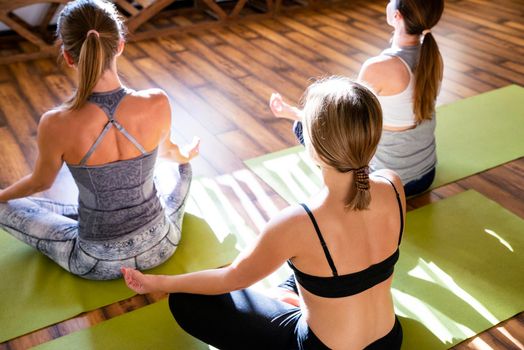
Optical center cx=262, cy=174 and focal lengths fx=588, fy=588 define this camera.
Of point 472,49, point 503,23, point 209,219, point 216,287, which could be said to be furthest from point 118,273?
point 503,23

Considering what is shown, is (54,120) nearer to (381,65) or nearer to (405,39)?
(381,65)

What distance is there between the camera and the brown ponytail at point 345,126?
1.32m

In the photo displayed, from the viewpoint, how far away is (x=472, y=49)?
175 inches

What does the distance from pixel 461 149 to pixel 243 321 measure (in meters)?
1.90

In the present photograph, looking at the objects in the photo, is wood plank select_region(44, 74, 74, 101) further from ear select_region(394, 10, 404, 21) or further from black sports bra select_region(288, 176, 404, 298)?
black sports bra select_region(288, 176, 404, 298)

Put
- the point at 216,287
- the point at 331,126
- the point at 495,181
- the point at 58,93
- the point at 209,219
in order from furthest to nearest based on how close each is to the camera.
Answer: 1. the point at 58,93
2. the point at 495,181
3. the point at 209,219
4. the point at 216,287
5. the point at 331,126

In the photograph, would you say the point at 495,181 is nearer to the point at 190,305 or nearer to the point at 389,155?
the point at 389,155

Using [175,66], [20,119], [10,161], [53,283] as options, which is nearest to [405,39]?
[53,283]

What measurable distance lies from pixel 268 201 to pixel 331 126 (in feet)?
4.60

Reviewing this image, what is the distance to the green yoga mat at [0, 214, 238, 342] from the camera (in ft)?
6.68

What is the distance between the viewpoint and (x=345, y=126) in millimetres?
1320

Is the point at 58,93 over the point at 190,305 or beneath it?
beneath

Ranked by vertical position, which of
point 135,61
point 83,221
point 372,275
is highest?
→ point 372,275

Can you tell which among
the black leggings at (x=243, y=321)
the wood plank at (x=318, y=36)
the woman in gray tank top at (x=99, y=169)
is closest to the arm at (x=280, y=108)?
the woman in gray tank top at (x=99, y=169)
